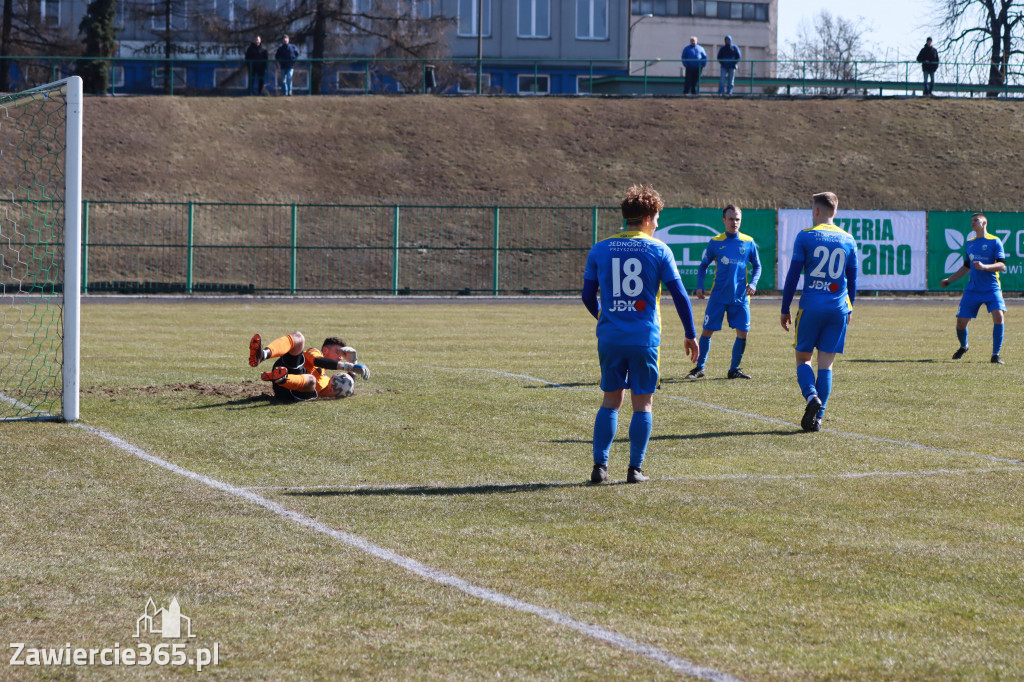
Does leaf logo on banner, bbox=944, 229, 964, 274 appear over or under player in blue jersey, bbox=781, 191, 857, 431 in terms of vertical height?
over

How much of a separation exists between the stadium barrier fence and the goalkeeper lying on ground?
24070 millimetres

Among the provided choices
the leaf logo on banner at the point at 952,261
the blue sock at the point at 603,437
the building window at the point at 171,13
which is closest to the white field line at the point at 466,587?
the blue sock at the point at 603,437

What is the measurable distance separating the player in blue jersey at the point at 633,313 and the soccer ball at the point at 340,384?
447cm

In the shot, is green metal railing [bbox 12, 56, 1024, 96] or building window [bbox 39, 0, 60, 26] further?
building window [bbox 39, 0, 60, 26]

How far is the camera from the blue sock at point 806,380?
10.5 m

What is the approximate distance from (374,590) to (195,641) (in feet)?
3.12

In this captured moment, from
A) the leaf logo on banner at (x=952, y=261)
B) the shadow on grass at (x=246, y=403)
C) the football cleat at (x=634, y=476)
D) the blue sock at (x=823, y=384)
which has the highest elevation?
the leaf logo on banner at (x=952, y=261)

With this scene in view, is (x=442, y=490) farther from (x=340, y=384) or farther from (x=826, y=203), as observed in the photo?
(x=826, y=203)

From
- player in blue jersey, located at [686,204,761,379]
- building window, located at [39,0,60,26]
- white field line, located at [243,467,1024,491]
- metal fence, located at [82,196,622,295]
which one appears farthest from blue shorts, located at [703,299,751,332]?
building window, located at [39,0,60,26]

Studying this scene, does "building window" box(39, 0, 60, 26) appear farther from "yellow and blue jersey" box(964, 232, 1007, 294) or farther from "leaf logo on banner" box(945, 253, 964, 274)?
"yellow and blue jersey" box(964, 232, 1007, 294)

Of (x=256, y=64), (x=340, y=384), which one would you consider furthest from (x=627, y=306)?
(x=256, y=64)

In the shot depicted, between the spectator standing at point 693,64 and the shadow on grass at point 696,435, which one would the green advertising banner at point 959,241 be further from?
the shadow on grass at point 696,435

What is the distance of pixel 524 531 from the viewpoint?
6449mm

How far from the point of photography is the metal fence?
39375 mm
